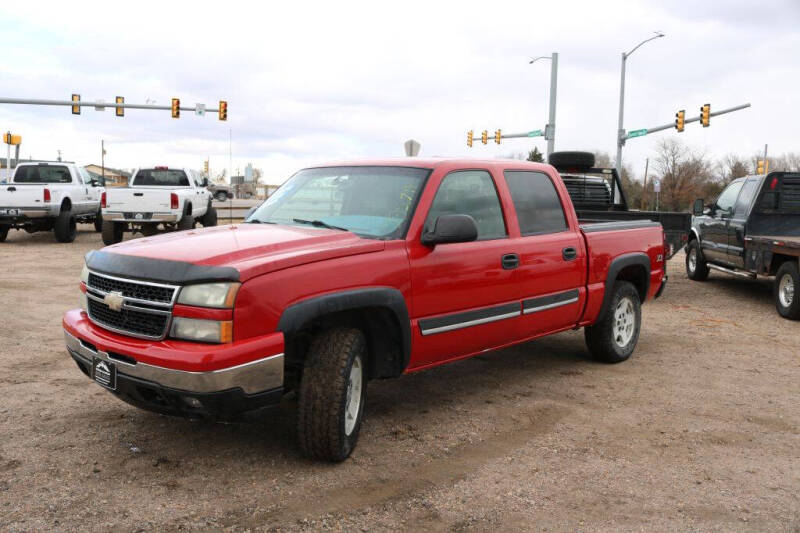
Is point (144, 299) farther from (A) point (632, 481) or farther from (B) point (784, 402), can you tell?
(B) point (784, 402)

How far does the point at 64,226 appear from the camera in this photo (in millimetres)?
18031

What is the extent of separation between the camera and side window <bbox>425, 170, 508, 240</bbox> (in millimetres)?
4730

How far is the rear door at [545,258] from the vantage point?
527cm

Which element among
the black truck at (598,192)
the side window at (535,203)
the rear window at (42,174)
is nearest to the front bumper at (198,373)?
the side window at (535,203)

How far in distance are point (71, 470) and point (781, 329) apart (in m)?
8.11

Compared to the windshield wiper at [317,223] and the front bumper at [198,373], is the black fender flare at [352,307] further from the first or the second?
the windshield wiper at [317,223]

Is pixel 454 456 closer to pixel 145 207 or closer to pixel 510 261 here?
pixel 510 261

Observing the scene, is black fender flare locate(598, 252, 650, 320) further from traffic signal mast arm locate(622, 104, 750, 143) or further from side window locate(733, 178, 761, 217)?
traffic signal mast arm locate(622, 104, 750, 143)

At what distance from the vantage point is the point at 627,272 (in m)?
6.75

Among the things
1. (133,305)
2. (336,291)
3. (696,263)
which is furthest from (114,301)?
(696,263)

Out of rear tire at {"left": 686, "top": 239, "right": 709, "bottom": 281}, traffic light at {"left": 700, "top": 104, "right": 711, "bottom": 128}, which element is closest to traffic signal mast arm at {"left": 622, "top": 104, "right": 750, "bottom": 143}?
traffic light at {"left": 700, "top": 104, "right": 711, "bottom": 128}

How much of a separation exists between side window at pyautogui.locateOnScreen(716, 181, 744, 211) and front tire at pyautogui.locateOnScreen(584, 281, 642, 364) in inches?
241

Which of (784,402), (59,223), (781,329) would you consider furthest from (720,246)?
(59,223)

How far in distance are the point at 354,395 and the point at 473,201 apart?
1.66 m
